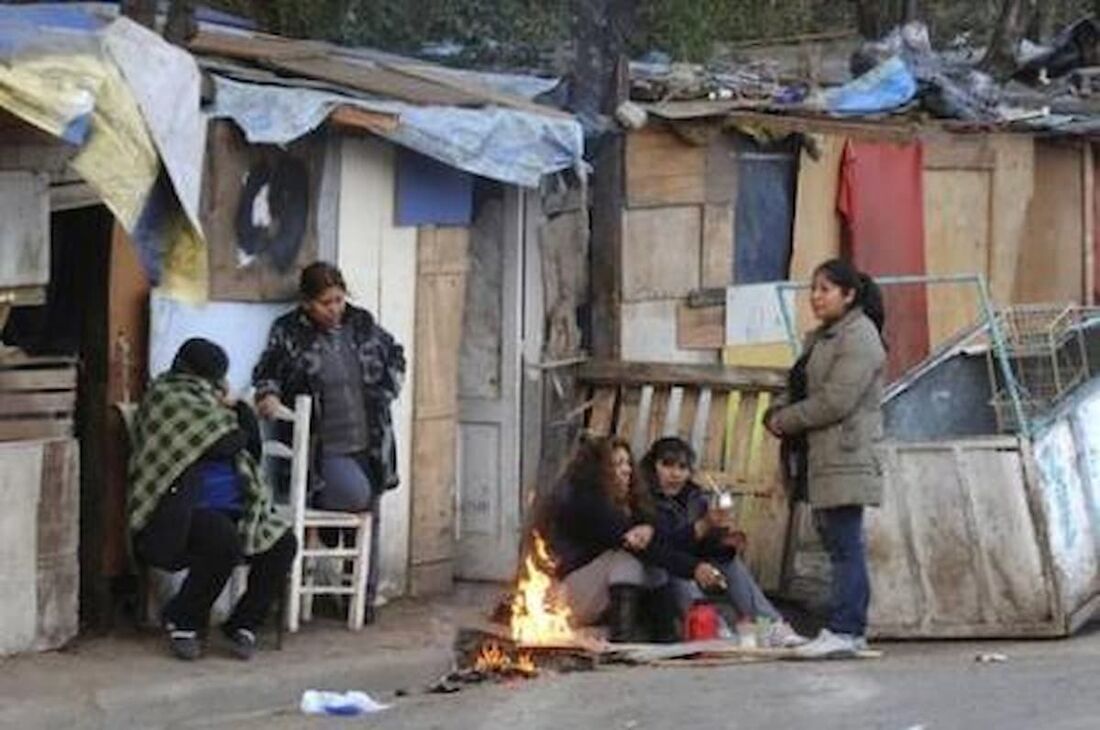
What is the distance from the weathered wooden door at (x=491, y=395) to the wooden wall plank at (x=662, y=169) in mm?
A: 855

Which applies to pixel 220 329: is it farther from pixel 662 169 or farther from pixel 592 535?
pixel 662 169

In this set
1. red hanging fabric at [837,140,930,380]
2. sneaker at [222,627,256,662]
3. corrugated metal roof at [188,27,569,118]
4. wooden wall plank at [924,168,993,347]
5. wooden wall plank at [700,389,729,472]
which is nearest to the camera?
sneaker at [222,627,256,662]

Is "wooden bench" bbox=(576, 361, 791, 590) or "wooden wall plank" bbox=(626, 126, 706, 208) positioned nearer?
"wooden bench" bbox=(576, 361, 791, 590)

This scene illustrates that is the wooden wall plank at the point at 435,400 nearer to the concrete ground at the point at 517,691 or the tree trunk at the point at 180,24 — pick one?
the concrete ground at the point at 517,691

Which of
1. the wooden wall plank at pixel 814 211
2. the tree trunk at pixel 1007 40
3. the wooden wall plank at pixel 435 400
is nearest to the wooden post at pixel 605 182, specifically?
the wooden wall plank at pixel 435 400

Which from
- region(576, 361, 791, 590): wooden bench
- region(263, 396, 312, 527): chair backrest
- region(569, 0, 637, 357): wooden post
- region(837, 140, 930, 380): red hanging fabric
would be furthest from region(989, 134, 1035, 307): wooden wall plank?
region(263, 396, 312, 527): chair backrest

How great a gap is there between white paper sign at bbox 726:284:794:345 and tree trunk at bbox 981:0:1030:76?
15.3 feet

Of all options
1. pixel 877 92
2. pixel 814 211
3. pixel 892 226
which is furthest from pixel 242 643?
pixel 877 92

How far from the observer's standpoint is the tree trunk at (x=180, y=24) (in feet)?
33.0

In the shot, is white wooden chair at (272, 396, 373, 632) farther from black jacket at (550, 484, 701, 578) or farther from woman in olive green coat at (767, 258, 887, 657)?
woman in olive green coat at (767, 258, 887, 657)

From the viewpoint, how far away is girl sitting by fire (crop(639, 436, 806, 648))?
9.96 metres

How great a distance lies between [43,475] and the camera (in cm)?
887

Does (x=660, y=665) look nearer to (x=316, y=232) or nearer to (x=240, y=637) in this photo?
(x=240, y=637)

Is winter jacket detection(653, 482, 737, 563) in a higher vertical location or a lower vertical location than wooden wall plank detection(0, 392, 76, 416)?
lower
